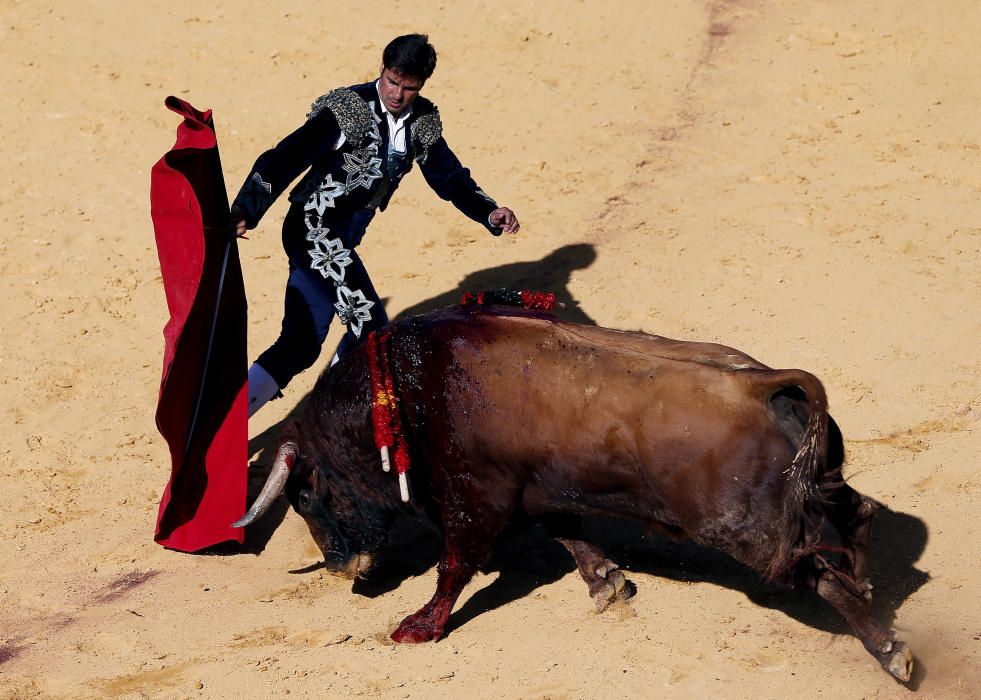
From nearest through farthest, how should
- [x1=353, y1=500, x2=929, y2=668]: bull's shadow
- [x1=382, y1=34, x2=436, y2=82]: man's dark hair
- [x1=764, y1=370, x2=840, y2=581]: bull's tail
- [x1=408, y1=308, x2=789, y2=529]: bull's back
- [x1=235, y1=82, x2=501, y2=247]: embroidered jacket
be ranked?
[x1=764, y1=370, x2=840, y2=581]: bull's tail < [x1=408, y1=308, x2=789, y2=529]: bull's back < [x1=353, y1=500, x2=929, y2=668]: bull's shadow < [x1=382, y1=34, x2=436, y2=82]: man's dark hair < [x1=235, y1=82, x2=501, y2=247]: embroidered jacket

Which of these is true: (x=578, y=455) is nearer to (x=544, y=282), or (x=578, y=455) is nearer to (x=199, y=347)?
(x=199, y=347)

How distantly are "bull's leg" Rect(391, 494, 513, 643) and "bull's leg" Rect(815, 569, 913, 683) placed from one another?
4.20ft

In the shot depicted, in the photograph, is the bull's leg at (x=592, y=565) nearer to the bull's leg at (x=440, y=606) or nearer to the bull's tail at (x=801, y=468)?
the bull's leg at (x=440, y=606)

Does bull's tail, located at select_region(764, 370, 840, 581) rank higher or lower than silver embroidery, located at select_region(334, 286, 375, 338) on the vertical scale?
lower

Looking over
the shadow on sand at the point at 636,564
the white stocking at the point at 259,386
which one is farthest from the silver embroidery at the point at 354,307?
the shadow on sand at the point at 636,564

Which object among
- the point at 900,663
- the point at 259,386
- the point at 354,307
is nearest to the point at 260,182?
the point at 354,307

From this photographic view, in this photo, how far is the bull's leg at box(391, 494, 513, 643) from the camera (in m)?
5.52

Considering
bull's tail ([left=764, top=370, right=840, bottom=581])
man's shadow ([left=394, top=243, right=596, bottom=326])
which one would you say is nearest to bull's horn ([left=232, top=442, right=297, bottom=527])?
bull's tail ([left=764, top=370, right=840, bottom=581])

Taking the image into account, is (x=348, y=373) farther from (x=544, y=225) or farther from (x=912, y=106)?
(x=912, y=106)

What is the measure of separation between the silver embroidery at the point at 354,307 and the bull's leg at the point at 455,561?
1175 mm

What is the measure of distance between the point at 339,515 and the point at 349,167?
1.63 meters

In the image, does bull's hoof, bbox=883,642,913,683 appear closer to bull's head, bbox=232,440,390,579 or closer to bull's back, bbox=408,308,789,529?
bull's back, bbox=408,308,789,529

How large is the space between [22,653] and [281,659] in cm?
111

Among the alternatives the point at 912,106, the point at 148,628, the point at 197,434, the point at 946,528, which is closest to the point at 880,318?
the point at 946,528
